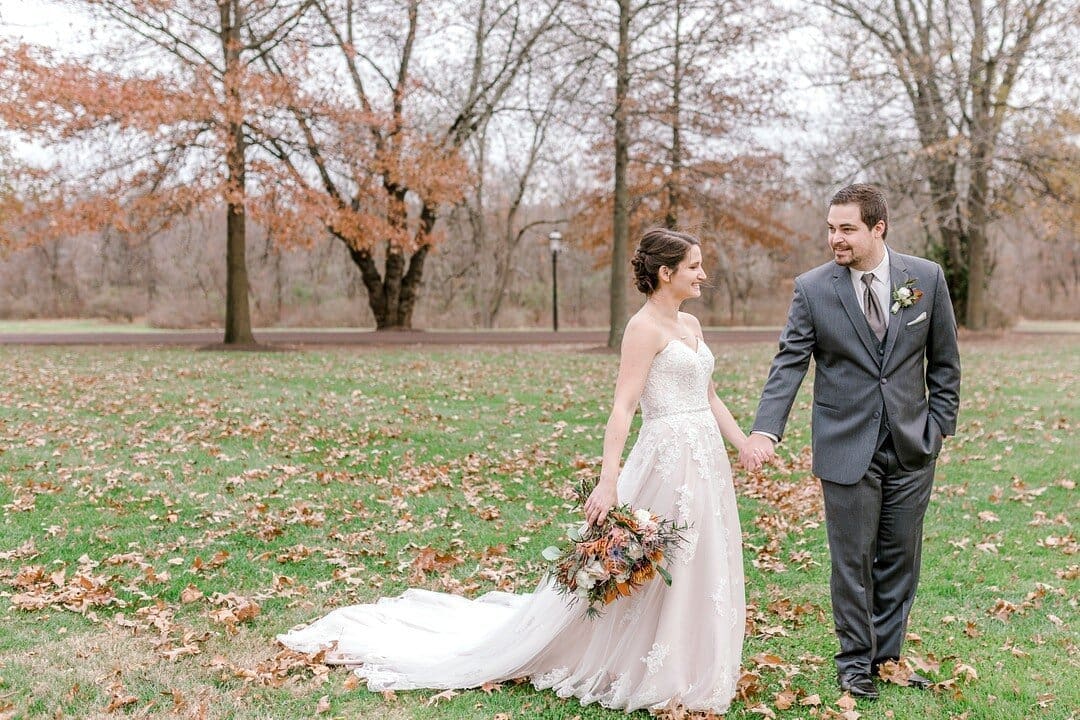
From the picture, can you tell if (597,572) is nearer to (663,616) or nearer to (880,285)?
(663,616)

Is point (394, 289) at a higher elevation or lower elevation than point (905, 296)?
higher

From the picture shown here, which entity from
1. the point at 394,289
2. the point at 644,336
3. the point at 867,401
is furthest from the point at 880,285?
the point at 394,289

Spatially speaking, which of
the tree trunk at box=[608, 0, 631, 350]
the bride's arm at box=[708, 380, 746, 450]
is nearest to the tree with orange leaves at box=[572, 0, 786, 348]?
the tree trunk at box=[608, 0, 631, 350]

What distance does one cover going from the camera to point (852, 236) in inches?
167

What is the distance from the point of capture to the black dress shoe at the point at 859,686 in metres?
4.47

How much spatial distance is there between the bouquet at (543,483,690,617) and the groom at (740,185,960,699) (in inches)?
22.9

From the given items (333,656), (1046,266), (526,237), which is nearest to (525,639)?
(333,656)

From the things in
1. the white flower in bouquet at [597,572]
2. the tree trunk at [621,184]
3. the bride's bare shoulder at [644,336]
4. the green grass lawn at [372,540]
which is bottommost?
the green grass lawn at [372,540]

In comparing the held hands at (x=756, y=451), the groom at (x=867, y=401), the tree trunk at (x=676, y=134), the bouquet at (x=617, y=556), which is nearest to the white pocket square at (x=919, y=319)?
the groom at (x=867, y=401)

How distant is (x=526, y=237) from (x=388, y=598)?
1745 inches

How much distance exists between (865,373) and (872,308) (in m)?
0.33

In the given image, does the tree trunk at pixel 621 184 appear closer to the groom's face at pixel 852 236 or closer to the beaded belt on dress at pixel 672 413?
the groom's face at pixel 852 236

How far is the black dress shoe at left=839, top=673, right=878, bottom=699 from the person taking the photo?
4.47 meters

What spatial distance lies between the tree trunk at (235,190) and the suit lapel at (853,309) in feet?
59.5
